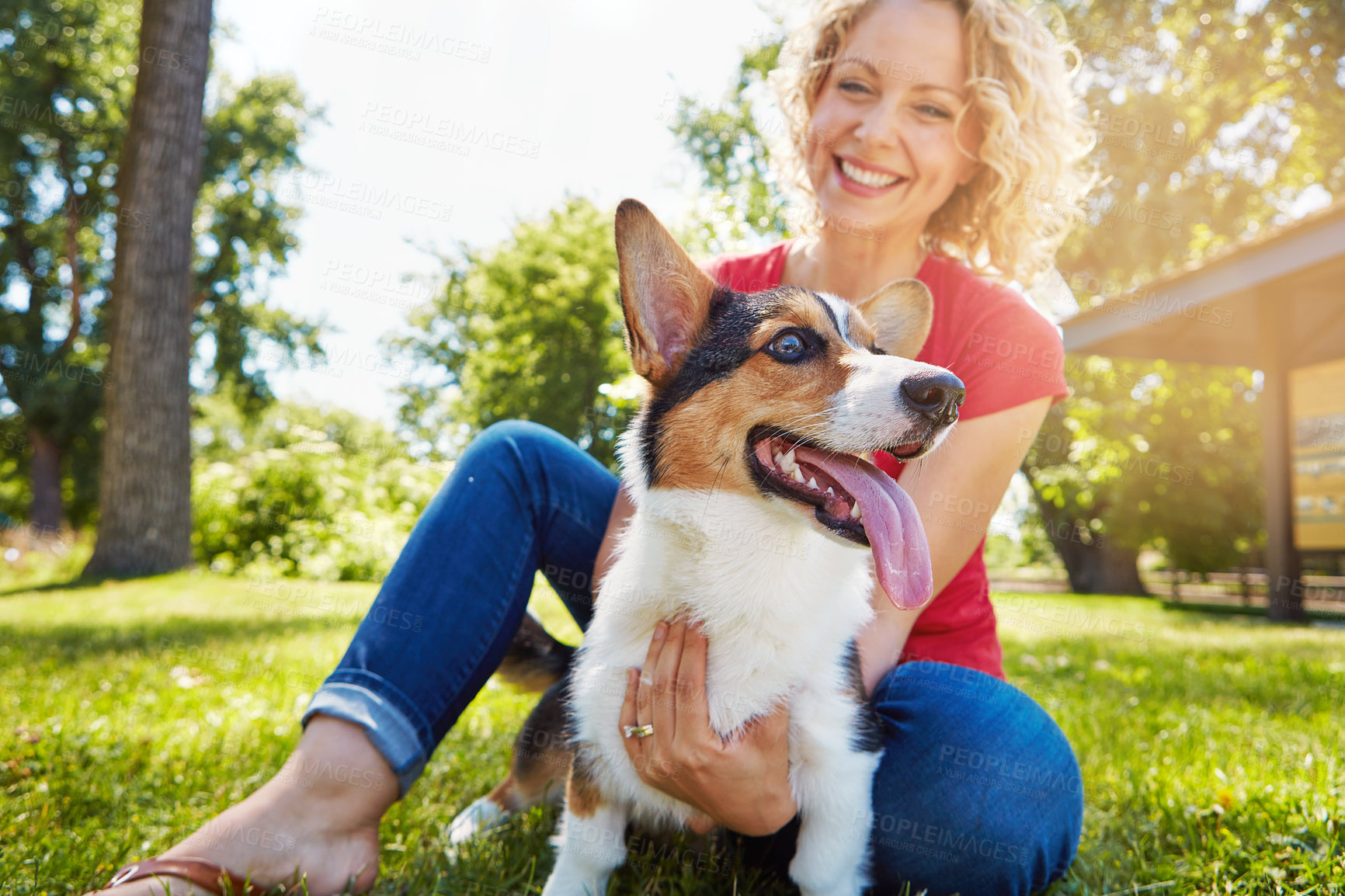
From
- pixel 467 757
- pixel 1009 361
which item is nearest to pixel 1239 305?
pixel 1009 361

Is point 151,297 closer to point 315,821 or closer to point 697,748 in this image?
point 315,821

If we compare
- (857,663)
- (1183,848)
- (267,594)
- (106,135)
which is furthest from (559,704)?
(106,135)

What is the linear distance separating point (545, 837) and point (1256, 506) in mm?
20093

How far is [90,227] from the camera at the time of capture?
19.0m

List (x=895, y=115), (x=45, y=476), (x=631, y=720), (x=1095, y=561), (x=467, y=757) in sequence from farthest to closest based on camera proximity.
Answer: (x=1095, y=561) < (x=45, y=476) < (x=467, y=757) < (x=895, y=115) < (x=631, y=720)

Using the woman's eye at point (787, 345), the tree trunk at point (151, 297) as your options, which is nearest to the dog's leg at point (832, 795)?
the woman's eye at point (787, 345)

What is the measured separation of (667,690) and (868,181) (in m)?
1.73

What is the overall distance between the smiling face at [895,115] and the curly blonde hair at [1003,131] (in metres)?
0.06

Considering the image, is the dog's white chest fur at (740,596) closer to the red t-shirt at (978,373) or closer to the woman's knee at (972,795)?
the woman's knee at (972,795)

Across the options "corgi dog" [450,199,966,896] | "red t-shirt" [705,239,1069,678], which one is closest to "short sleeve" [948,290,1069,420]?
"red t-shirt" [705,239,1069,678]

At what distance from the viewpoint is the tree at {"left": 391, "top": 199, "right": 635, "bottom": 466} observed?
11469 mm

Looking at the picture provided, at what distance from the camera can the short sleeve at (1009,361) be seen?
2242 mm

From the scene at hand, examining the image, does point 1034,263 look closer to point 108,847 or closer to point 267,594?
point 108,847

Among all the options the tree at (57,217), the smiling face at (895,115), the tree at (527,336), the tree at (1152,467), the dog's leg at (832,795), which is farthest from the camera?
the tree at (57,217)
